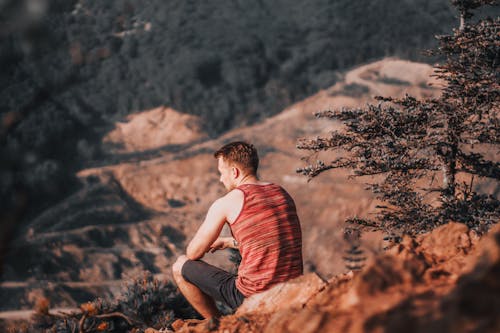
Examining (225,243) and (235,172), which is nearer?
(235,172)

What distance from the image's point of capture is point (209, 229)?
310cm

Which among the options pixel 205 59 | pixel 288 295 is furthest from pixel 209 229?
pixel 205 59

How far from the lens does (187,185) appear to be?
1636cm

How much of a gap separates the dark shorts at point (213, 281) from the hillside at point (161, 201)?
7592mm

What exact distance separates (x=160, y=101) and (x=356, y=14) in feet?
31.8

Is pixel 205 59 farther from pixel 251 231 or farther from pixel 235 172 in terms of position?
pixel 251 231

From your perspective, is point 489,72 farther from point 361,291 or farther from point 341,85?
point 341,85

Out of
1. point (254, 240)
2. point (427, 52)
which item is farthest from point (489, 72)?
point (254, 240)

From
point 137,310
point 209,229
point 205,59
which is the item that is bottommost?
point 137,310

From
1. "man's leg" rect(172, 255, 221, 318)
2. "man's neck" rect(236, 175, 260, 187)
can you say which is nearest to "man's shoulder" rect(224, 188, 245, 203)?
"man's neck" rect(236, 175, 260, 187)

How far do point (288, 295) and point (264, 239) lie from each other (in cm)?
44

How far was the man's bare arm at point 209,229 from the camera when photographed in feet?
9.91

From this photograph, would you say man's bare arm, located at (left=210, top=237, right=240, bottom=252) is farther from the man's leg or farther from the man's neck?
the man's neck

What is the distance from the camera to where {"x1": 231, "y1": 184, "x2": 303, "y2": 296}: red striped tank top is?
9.61ft
